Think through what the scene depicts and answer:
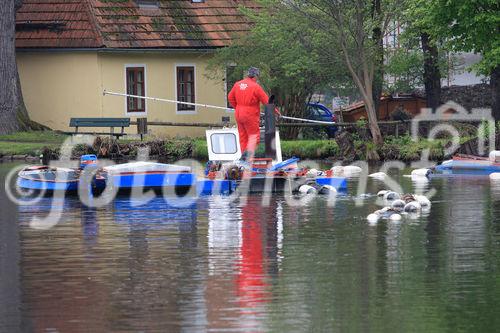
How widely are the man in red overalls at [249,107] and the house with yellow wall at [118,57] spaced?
20.2m

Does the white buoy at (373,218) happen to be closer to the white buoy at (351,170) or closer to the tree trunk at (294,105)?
the white buoy at (351,170)

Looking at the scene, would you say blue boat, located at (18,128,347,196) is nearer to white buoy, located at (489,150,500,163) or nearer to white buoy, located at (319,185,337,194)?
white buoy, located at (319,185,337,194)

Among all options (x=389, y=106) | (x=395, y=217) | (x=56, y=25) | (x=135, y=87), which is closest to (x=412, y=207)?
(x=395, y=217)

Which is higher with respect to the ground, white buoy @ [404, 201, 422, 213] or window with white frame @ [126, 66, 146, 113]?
window with white frame @ [126, 66, 146, 113]

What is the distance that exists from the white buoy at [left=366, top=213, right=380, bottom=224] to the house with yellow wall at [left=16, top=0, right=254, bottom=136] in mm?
25853

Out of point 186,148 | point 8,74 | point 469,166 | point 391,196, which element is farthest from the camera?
point 8,74

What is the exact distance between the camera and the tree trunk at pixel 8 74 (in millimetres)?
48000

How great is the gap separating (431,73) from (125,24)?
11670 millimetres

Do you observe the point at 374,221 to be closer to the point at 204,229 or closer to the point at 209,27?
the point at 204,229

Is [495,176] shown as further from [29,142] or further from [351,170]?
[29,142]

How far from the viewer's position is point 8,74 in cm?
4812

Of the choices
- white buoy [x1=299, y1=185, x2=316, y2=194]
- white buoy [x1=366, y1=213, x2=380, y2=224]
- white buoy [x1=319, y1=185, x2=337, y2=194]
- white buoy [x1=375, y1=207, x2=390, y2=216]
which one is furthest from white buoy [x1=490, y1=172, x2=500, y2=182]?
white buoy [x1=366, y1=213, x2=380, y2=224]

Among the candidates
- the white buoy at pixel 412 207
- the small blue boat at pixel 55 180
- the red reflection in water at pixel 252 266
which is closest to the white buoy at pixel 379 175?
the small blue boat at pixel 55 180

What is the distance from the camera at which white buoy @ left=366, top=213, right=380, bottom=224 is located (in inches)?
956
